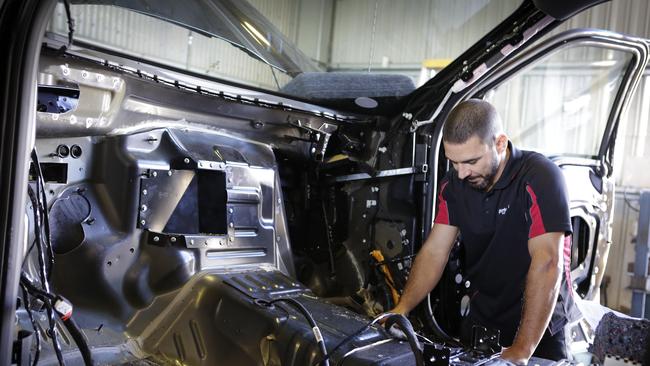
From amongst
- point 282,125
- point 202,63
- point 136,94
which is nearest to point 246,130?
point 282,125

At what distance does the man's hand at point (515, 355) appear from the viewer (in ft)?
5.44

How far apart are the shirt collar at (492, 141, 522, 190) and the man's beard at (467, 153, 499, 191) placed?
32 millimetres

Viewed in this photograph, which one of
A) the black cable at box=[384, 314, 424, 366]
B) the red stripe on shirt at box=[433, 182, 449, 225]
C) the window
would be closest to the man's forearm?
the red stripe on shirt at box=[433, 182, 449, 225]

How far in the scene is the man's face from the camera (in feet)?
6.50

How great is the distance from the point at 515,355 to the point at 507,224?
57 cm

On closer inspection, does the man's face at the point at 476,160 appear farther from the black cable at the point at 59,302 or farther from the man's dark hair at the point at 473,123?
the black cable at the point at 59,302

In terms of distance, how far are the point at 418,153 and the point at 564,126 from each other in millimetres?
1440

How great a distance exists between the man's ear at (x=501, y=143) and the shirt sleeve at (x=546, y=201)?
13 centimetres

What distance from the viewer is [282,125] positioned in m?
2.62

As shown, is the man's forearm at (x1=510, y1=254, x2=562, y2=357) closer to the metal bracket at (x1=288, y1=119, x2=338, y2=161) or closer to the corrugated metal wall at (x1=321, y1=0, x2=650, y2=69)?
the metal bracket at (x1=288, y1=119, x2=338, y2=161)

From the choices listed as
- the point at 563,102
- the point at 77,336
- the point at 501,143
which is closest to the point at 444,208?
the point at 501,143

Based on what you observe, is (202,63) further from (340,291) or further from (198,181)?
(340,291)

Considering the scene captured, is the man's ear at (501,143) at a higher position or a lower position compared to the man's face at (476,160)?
higher

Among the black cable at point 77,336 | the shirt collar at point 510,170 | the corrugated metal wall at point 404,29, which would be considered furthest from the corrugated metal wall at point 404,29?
the black cable at point 77,336
